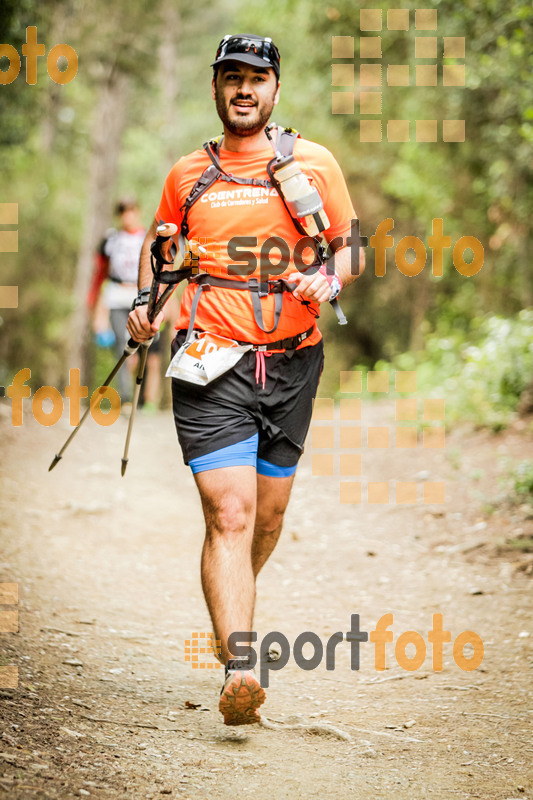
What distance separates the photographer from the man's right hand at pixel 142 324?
3891mm

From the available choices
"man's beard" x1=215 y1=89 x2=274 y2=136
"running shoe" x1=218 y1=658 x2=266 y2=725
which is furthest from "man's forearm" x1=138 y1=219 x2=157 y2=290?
"running shoe" x1=218 y1=658 x2=266 y2=725

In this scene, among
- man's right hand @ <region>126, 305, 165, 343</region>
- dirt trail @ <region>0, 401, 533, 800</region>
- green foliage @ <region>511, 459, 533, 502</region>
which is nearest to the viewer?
dirt trail @ <region>0, 401, 533, 800</region>

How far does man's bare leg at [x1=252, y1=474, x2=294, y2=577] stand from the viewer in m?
3.91

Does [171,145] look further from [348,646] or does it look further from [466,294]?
[348,646]

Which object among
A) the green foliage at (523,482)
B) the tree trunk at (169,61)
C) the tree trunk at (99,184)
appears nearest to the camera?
the green foliage at (523,482)

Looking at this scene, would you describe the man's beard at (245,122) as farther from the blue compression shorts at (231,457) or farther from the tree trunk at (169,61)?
the tree trunk at (169,61)

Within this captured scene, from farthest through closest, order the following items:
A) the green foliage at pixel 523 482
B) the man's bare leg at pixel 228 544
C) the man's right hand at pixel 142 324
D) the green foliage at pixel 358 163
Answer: the green foliage at pixel 358 163, the green foliage at pixel 523 482, the man's right hand at pixel 142 324, the man's bare leg at pixel 228 544

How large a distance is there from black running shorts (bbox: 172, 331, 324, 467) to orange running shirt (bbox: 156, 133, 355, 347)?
5.4 inches

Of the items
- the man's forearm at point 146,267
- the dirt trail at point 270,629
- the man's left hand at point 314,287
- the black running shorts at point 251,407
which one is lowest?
the dirt trail at point 270,629

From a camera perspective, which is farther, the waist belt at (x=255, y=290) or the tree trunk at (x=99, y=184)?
the tree trunk at (x=99, y=184)

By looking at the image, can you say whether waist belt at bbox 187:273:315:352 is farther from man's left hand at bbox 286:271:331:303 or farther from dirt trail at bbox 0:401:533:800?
dirt trail at bbox 0:401:533:800

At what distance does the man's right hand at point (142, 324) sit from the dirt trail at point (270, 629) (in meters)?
1.56

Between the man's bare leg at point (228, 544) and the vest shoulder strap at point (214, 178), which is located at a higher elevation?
the vest shoulder strap at point (214, 178)

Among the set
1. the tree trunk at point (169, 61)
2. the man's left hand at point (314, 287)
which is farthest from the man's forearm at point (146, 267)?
the tree trunk at point (169, 61)
